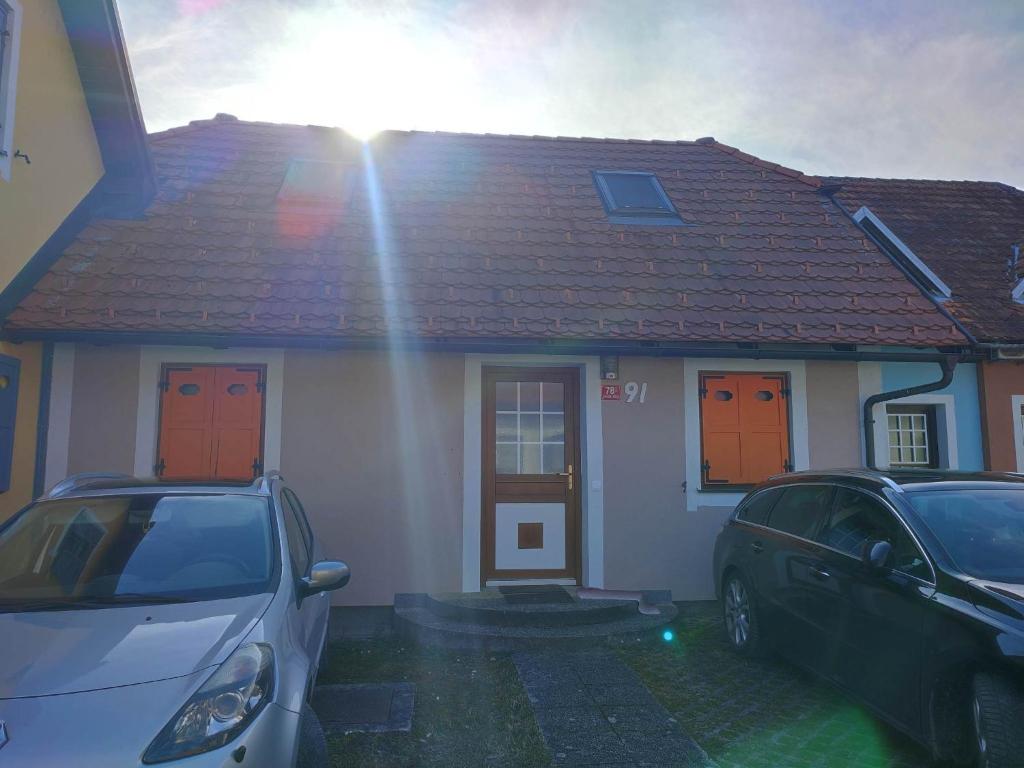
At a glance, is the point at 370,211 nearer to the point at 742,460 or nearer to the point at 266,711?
the point at 742,460

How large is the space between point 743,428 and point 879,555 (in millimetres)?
3593

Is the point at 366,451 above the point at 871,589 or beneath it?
above

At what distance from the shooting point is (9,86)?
221 inches

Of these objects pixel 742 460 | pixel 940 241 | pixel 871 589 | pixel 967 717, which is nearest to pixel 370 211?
pixel 742 460

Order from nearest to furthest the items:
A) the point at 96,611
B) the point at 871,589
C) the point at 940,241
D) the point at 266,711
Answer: the point at 266,711 < the point at 96,611 < the point at 871,589 < the point at 940,241

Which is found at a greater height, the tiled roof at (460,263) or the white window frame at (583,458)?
the tiled roof at (460,263)

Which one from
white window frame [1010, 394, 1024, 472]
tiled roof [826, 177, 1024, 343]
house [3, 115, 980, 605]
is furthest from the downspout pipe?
white window frame [1010, 394, 1024, 472]

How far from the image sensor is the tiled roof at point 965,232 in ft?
28.3

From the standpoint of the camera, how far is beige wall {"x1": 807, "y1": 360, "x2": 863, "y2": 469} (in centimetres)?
754

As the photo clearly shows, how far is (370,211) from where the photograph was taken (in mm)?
8328

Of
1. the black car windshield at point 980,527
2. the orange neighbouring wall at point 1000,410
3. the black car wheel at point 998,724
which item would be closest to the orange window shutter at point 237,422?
the black car windshield at point 980,527

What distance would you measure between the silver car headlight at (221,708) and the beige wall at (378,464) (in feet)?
12.9

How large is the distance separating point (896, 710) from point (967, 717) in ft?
1.31

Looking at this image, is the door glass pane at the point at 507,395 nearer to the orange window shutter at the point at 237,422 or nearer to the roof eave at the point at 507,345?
the roof eave at the point at 507,345
